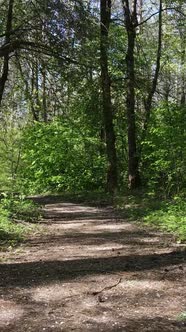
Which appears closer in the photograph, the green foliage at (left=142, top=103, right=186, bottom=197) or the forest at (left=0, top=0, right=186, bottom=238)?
the forest at (left=0, top=0, right=186, bottom=238)

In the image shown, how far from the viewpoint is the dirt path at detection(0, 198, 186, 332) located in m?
4.13

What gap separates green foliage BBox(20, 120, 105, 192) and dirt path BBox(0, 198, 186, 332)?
13157 millimetres

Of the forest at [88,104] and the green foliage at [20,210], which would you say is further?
the green foliage at [20,210]

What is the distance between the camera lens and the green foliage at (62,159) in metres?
22.4

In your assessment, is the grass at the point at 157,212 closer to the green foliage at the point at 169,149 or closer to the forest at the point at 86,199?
the forest at the point at 86,199

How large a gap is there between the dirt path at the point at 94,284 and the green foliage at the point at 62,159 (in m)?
13.2

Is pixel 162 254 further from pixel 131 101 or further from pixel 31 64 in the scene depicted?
pixel 131 101

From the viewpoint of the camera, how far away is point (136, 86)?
51.9 ft

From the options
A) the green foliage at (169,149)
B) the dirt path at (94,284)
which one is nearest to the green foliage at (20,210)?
the dirt path at (94,284)

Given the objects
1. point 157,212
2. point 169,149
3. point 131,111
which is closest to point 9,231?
point 157,212

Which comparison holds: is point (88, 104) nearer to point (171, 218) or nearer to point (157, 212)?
point (157, 212)

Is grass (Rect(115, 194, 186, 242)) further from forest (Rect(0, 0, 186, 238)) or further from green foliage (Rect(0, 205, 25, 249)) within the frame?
green foliage (Rect(0, 205, 25, 249))

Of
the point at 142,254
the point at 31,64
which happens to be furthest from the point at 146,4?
the point at 142,254

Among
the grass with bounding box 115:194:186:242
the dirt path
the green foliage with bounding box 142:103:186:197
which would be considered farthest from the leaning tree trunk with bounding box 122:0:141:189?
the dirt path
